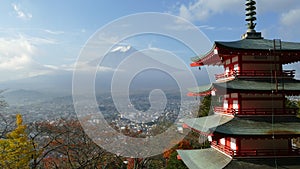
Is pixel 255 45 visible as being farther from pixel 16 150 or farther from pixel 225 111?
pixel 16 150

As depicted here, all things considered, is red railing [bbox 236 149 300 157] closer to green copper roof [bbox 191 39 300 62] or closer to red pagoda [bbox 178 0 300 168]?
red pagoda [bbox 178 0 300 168]

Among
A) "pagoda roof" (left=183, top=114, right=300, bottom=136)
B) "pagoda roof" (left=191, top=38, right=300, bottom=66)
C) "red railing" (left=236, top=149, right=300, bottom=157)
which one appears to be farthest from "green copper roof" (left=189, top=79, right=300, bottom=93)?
"red railing" (left=236, top=149, right=300, bottom=157)

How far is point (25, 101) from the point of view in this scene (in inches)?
1012

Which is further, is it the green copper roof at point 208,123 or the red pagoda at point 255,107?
the green copper roof at point 208,123

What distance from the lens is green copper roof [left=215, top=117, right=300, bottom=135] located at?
8.70 meters

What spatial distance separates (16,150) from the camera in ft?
38.9

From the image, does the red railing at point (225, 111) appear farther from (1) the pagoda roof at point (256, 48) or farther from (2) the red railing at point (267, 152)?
(1) the pagoda roof at point (256, 48)

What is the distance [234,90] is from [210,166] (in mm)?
2980

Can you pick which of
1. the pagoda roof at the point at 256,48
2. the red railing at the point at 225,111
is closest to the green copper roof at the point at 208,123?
the red railing at the point at 225,111

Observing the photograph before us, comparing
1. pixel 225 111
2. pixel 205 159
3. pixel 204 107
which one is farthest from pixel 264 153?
pixel 204 107

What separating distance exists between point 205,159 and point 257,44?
16.8ft

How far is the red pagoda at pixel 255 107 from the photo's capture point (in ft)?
29.1

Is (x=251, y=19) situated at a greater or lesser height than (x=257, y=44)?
greater

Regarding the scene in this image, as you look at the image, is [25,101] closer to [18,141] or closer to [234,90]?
[18,141]
